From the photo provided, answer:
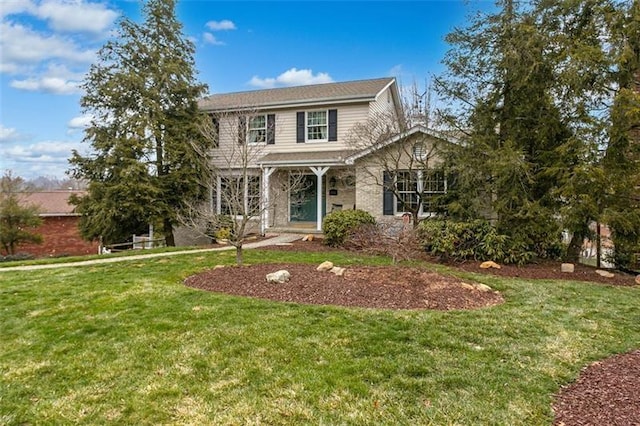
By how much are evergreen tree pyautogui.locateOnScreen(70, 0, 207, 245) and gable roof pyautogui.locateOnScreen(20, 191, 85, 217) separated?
24.6 feet

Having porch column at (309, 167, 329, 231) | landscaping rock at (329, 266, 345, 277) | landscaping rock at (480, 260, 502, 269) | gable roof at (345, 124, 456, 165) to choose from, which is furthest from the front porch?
landscaping rock at (329, 266, 345, 277)

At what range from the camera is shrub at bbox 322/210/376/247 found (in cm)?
1241

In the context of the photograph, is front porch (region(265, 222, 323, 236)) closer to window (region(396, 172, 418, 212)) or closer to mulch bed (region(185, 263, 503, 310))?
window (region(396, 172, 418, 212))

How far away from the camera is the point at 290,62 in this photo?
22281 mm

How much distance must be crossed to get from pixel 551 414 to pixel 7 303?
7613 mm

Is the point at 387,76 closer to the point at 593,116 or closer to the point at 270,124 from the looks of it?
the point at 270,124

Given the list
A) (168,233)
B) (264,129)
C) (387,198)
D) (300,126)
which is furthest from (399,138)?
(168,233)

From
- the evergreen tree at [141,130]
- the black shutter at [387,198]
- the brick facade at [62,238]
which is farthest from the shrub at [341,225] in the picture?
the brick facade at [62,238]

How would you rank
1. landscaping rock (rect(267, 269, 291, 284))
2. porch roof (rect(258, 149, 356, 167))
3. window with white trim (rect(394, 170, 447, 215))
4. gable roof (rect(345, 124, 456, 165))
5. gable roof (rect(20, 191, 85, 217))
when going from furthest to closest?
gable roof (rect(20, 191, 85, 217))
porch roof (rect(258, 149, 356, 167))
window with white trim (rect(394, 170, 447, 215))
gable roof (rect(345, 124, 456, 165))
landscaping rock (rect(267, 269, 291, 284))

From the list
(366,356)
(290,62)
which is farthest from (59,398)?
(290,62)

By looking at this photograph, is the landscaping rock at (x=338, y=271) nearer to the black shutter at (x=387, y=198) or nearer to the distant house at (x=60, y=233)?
the black shutter at (x=387, y=198)

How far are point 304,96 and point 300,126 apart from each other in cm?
133

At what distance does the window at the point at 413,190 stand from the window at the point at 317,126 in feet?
12.5

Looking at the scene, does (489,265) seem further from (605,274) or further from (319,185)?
(319,185)
